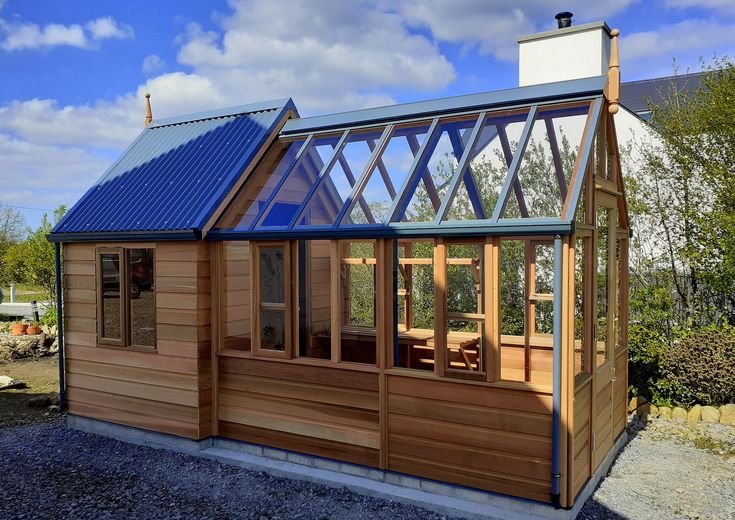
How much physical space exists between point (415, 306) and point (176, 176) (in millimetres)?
3750

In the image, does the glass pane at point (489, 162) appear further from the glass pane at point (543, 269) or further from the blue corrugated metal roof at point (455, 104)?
the glass pane at point (543, 269)

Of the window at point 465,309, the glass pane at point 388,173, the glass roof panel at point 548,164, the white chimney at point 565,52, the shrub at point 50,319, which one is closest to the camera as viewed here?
the window at point 465,309

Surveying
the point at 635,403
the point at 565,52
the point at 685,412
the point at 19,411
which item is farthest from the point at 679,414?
the point at 19,411

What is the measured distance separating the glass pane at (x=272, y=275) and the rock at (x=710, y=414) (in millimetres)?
5796

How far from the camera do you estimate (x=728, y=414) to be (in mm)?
7258

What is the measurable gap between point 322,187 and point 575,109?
8.65 ft

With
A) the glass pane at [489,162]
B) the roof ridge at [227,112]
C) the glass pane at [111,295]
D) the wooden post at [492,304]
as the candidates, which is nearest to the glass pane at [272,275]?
the glass pane at [489,162]

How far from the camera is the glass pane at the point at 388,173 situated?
18.4 feet

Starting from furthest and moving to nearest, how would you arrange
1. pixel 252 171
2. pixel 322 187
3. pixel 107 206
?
pixel 107 206
pixel 252 171
pixel 322 187

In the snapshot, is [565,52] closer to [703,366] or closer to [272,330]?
[703,366]

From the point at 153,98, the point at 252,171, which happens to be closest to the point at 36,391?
the point at 153,98

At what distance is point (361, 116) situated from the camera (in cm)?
612

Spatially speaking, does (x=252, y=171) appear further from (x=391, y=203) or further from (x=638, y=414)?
(x=638, y=414)

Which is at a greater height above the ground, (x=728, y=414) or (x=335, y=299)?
(x=335, y=299)
